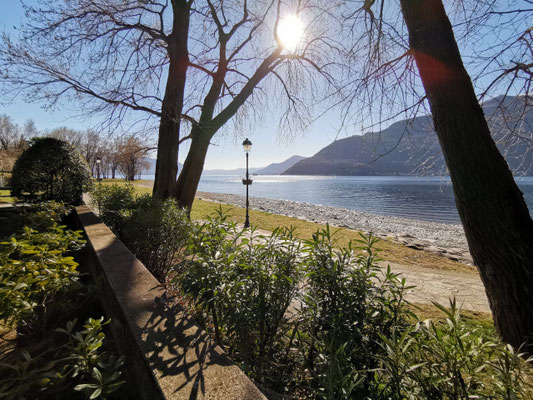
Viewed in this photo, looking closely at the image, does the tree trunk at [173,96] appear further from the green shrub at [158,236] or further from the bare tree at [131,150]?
the green shrub at [158,236]

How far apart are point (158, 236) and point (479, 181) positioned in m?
4.28

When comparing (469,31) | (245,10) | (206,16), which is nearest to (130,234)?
(469,31)

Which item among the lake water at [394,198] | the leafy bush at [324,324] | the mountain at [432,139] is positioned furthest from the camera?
the lake water at [394,198]

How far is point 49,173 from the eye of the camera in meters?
7.96

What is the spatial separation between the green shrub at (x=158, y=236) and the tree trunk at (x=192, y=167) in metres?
2.91

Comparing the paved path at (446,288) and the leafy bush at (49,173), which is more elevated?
the leafy bush at (49,173)

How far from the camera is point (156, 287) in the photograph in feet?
7.33

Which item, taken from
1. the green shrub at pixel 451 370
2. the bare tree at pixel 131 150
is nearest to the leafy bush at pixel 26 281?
the green shrub at pixel 451 370

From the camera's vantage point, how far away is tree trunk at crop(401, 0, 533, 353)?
250 centimetres

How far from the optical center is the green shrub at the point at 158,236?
12.6ft

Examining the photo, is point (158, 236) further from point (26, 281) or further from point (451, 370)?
point (451, 370)

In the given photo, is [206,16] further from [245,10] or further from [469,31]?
[469,31]

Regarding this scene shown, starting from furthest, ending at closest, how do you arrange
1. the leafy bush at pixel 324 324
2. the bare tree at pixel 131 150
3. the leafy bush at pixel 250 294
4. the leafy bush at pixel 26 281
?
1. the bare tree at pixel 131 150
2. the leafy bush at pixel 250 294
3. the leafy bush at pixel 26 281
4. the leafy bush at pixel 324 324

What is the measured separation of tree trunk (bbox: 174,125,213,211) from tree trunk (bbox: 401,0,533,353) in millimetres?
5711
